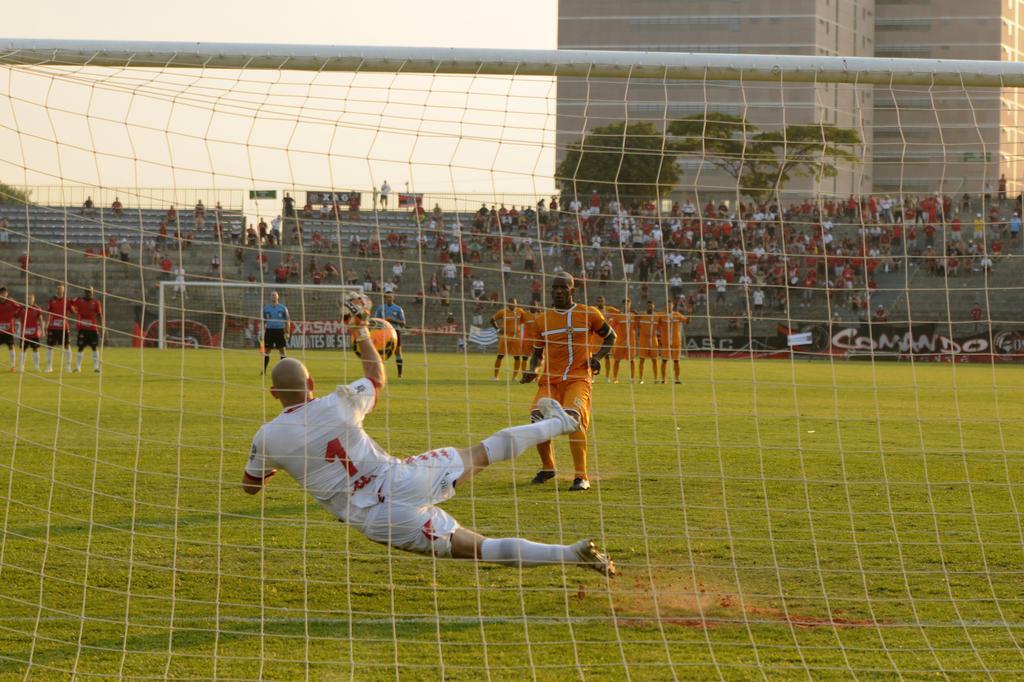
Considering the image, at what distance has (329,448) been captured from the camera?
6000mm

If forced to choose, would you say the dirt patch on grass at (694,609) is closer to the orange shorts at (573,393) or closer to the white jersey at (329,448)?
the white jersey at (329,448)

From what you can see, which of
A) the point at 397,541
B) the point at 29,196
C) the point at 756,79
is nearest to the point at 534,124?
the point at 756,79

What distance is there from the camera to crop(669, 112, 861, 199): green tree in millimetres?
8328

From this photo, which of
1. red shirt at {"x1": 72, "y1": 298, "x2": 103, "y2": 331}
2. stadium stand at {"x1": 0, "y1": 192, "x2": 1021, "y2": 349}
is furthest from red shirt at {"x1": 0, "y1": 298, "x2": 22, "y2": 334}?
red shirt at {"x1": 72, "y1": 298, "x2": 103, "y2": 331}

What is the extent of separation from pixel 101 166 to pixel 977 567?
19.1 feet

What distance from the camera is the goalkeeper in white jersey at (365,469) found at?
236 inches

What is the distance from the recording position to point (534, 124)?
6863mm

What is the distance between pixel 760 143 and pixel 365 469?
4.91 meters

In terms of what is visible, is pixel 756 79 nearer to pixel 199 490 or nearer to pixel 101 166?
pixel 101 166

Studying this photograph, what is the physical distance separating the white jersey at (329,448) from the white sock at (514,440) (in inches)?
22.5

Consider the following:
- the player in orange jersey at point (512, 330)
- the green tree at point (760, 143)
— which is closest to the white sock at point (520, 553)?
the player in orange jersey at point (512, 330)

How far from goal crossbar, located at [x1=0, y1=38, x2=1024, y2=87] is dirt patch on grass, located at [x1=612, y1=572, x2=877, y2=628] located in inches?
114

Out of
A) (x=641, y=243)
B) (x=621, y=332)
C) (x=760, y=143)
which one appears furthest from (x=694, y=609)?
(x=621, y=332)

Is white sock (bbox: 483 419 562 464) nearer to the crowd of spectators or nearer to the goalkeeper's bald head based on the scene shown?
the goalkeeper's bald head
